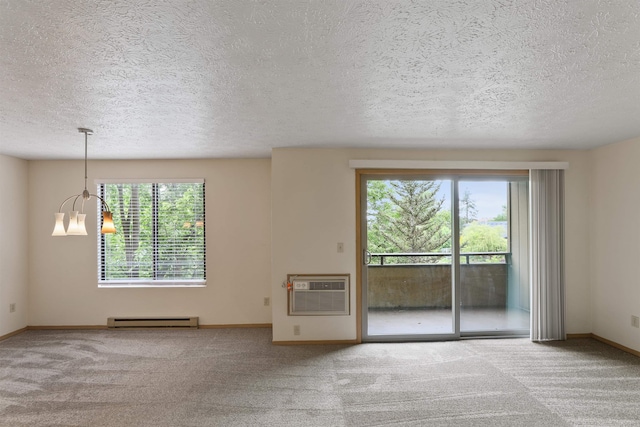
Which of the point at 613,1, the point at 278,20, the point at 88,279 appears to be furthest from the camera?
the point at 88,279

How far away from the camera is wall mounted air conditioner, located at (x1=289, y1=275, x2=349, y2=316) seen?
4.52m

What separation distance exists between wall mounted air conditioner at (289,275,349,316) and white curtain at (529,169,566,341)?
2.40m

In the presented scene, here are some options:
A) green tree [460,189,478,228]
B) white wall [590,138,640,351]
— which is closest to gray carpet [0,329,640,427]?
white wall [590,138,640,351]

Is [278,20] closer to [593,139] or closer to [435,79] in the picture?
[435,79]

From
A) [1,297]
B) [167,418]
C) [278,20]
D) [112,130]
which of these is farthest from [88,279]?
[278,20]

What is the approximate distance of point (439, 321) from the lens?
471 cm

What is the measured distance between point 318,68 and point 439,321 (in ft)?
12.3

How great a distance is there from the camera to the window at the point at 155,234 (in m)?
5.36

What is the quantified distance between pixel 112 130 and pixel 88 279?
2819 millimetres

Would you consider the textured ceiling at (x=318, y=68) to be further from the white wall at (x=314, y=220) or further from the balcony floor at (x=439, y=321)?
the balcony floor at (x=439, y=321)

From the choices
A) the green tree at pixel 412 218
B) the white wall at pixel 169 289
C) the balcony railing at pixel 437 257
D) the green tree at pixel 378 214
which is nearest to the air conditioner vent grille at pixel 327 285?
the balcony railing at pixel 437 257

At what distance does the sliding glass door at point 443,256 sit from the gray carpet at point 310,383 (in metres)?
0.30

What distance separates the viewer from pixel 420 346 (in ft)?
14.5

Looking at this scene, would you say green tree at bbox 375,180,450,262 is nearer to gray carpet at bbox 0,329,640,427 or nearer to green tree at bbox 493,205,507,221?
green tree at bbox 493,205,507,221
